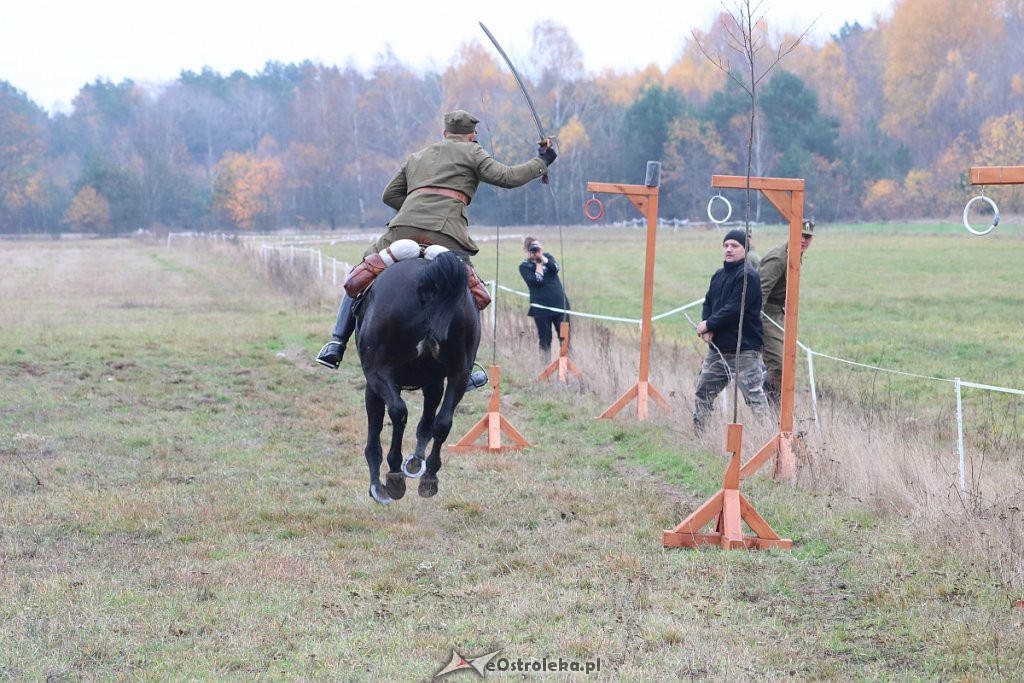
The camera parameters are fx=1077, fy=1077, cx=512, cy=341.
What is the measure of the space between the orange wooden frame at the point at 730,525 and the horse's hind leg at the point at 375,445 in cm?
198

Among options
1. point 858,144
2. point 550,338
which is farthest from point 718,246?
point 550,338

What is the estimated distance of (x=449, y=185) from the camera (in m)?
7.48

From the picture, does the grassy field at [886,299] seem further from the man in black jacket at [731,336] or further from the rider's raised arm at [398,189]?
the rider's raised arm at [398,189]

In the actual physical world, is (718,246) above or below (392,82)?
below

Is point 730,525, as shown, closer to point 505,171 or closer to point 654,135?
point 505,171

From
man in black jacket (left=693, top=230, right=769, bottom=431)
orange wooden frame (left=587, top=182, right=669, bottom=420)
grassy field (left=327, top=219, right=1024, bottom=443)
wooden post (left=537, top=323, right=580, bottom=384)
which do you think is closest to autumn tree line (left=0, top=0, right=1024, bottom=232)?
grassy field (left=327, top=219, right=1024, bottom=443)

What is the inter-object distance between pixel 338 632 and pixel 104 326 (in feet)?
54.2

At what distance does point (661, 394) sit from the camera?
1149 cm

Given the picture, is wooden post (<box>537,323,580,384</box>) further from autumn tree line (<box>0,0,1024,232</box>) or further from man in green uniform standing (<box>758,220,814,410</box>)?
autumn tree line (<box>0,0,1024,232</box>)

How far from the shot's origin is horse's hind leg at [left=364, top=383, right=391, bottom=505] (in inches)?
287

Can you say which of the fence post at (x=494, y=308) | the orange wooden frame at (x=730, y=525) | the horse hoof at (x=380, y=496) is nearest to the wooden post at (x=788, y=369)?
the orange wooden frame at (x=730, y=525)

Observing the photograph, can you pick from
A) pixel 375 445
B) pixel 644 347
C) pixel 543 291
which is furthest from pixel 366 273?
pixel 543 291

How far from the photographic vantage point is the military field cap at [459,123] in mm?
7625

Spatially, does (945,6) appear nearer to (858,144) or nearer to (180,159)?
(858,144)
